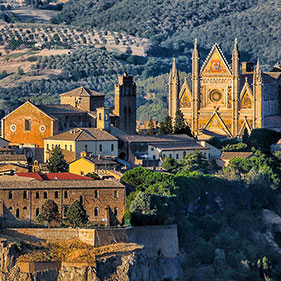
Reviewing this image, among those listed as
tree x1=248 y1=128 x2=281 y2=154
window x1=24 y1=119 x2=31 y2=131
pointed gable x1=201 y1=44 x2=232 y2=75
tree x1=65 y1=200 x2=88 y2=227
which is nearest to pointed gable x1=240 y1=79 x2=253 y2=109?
pointed gable x1=201 y1=44 x2=232 y2=75

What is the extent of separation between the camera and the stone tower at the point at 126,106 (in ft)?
304

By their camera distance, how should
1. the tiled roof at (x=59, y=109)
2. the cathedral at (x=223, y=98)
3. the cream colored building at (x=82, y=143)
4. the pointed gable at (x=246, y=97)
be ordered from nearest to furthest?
the cream colored building at (x=82, y=143), the tiled roof at (x=59, y=109), the cathedral at (x=223, y=98), the pointed gable at (x=246, y=97)

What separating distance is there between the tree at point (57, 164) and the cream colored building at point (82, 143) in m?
2.14

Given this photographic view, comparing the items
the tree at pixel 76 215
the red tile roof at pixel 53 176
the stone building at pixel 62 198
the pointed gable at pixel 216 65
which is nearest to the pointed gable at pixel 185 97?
the pointed gable at pixel 216 65

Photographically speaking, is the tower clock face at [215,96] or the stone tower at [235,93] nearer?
the stone tower at [235,93]

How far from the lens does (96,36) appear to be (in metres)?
198

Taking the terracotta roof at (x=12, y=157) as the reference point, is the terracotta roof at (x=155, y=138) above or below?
above

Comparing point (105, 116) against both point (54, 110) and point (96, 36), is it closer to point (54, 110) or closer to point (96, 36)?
point (54, 110)

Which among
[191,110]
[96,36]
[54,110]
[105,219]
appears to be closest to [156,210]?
[105,219]

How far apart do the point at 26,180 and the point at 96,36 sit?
130 metres

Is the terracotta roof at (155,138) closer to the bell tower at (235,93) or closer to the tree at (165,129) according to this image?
the tree at (165,129)

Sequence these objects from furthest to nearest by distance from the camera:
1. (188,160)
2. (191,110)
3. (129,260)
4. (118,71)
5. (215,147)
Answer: (118,71), (191,110), (215,147), (188,160), (129,260)

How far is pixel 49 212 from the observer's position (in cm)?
6631

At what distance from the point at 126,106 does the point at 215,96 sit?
20011mm
